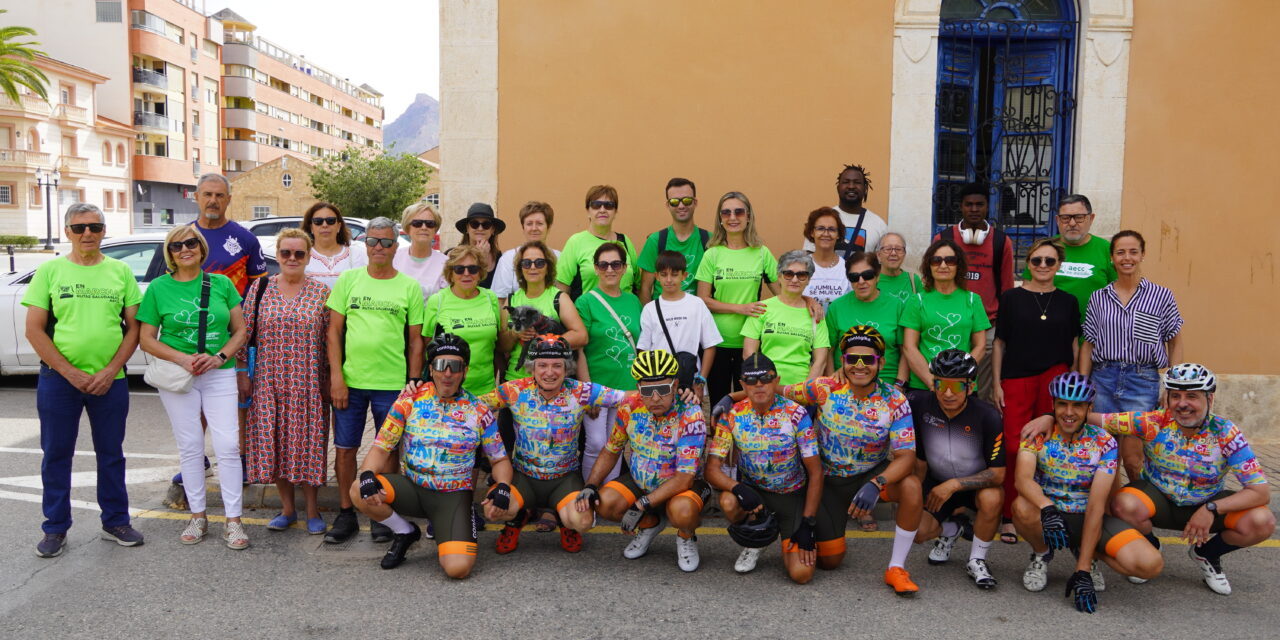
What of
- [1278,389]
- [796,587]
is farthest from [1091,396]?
[1278,389]

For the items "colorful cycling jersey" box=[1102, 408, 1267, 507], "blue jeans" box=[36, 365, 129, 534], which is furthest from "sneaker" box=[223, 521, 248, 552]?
"colorful cycling jersey" box=[1102, 408, 1267, 507]

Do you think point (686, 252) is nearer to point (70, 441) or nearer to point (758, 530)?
point (758, 530)

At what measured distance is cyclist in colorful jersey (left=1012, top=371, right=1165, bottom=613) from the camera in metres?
4.57

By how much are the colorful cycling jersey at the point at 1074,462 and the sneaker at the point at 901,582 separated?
0.86 m

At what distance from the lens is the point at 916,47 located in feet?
25.9

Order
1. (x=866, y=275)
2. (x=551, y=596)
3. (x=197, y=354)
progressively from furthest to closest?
(x=866, y=275)
(x=197, y=354)
(x=551, y=596)

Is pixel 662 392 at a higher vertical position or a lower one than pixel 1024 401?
higher

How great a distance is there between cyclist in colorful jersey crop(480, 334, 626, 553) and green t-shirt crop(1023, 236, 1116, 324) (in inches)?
120

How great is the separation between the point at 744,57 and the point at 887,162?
1.52 m

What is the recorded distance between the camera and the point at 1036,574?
15.6 ft

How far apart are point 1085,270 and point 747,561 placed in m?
3.01

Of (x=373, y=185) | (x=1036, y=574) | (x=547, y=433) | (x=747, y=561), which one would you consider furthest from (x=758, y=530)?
(x=373, y=185)

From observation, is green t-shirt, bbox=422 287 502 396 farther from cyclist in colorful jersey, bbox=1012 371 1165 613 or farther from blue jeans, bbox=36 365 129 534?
cyclist in colorful jersey, bbox=1012 371 1165 613

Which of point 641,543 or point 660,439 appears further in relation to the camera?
point 641,543
